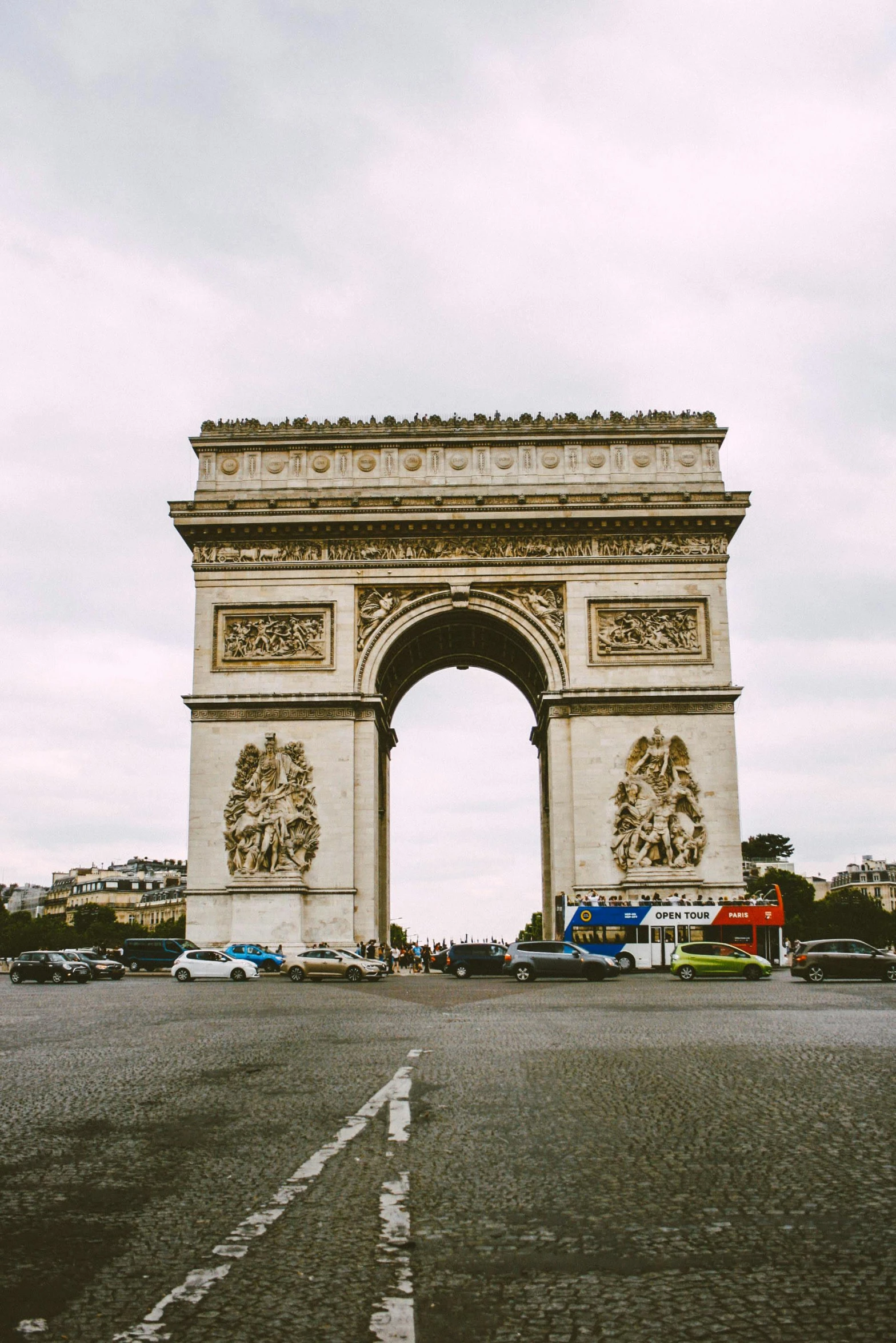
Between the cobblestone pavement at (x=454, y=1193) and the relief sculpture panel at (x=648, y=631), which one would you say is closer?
the cobblestone pavement at (x=454, y=1193)

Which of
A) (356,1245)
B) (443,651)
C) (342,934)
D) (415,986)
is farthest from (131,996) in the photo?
(443,651)

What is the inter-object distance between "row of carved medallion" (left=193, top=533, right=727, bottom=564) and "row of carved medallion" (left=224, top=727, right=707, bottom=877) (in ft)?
19.3

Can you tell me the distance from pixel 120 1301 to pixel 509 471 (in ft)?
119

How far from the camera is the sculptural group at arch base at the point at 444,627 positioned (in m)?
36.2

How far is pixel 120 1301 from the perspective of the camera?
3.72 meters

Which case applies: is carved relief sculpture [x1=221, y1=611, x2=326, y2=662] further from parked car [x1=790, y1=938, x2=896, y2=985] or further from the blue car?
parked car [x1=790, y1=938, x2=896, y2=985]

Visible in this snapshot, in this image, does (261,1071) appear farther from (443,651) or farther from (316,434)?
(443,651)

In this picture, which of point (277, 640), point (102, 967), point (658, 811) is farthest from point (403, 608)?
point (102, 967)

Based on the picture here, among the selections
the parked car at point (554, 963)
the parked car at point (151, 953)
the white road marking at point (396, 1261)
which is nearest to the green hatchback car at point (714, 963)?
the parked car at point (554, 963)

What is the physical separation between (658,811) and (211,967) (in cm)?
1363

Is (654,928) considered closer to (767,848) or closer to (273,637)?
(273,637)

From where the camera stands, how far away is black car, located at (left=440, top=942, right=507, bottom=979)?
34.4m

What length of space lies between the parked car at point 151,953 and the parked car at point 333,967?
10.2 metres

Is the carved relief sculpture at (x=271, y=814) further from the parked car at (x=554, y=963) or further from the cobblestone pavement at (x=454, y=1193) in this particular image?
the cobblestone pavement at (x=454, y=1193)
